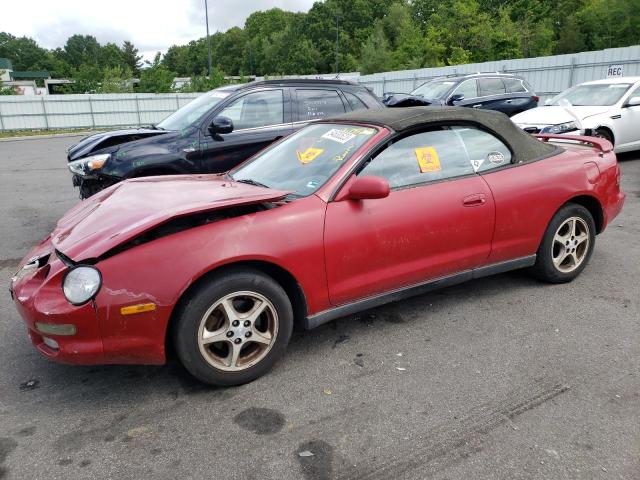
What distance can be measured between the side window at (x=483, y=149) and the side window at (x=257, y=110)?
323cm

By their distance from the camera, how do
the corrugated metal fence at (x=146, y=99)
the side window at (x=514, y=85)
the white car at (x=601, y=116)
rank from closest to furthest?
the white car at (x=601, y=116) → the side window at (x=514, y=85) → the corrugated metal fence at (x=146, y=99)

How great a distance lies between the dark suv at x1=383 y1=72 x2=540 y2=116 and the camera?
11.9 meters

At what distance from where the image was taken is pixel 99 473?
2.34m

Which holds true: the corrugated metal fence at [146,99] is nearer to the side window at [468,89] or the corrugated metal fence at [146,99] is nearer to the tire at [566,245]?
the side window at [468,89]

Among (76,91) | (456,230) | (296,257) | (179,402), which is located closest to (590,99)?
(456,230)

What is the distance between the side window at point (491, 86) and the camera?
1245 cm

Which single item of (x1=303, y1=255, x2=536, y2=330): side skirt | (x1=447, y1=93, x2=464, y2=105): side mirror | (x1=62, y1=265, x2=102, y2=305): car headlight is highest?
(x1=447, y1=93, x2=464, y2=105): side mirror

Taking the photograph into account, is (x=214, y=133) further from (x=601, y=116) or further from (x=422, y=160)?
(x=601, y=116)

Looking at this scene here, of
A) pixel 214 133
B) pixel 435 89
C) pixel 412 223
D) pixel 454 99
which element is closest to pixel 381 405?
pixel 412 223

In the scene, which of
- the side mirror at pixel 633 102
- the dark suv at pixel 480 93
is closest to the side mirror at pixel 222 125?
the dark suv at pixel 480 93

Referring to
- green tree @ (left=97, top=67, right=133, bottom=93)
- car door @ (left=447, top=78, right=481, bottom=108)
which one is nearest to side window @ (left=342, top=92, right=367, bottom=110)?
car door @ (left=447, top=78, right=481, bottom=108)

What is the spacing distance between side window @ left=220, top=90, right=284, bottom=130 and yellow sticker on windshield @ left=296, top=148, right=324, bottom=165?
2795 millimetres

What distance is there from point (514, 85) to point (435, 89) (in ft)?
7.10

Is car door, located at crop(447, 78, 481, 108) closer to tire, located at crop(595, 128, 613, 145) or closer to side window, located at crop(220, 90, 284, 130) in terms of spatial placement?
tire, located at crop(595, 128, 613, 145)
